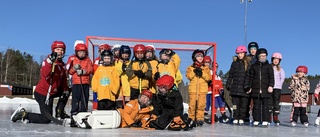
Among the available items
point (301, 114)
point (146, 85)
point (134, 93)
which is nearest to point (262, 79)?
point (301, 114)

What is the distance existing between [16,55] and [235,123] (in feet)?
218

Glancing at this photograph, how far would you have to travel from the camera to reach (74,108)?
6234 millimetres

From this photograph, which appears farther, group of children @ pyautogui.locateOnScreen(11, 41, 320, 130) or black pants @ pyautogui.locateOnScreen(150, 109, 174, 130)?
group of children @ pyautogui.locateOnScreen(11, 41, 320, 130)

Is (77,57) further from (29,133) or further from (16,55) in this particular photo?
(16,55)

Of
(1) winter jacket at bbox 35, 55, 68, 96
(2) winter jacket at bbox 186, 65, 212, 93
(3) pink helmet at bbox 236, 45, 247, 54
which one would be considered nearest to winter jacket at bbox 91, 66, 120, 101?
(1) winter jacket at bbox 35, 55, 68, 96

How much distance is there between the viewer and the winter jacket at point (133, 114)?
5.78m

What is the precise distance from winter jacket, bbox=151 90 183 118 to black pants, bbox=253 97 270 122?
1752 mm

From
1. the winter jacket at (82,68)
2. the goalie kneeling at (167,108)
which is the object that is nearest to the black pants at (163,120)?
the goalie kneeling at (167,108)

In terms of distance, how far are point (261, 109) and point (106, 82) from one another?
3.06 m

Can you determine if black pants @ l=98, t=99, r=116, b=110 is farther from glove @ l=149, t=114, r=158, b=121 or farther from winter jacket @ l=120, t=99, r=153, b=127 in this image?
glove @ l=149, t=114, r=158, b=121

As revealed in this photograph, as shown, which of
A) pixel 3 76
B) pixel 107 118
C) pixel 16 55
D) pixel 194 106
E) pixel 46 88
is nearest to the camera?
pixel 107 118

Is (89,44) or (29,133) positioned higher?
(89,44)

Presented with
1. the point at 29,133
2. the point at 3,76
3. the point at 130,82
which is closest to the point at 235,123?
the point at 130,82

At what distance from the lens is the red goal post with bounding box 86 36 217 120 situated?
7281 mm
